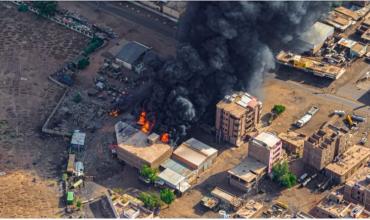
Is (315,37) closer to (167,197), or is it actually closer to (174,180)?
(174,180)

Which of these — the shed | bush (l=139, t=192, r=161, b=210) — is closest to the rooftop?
the shed

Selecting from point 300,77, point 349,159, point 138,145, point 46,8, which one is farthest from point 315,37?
point 46,8

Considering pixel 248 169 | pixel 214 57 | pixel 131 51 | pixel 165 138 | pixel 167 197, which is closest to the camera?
pixel 167 197

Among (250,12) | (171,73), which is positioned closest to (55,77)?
(171,73)

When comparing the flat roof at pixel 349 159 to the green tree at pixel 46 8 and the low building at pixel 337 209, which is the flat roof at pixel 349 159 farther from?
the green tree at pixel 46 8

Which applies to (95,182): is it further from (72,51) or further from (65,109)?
(72,51)

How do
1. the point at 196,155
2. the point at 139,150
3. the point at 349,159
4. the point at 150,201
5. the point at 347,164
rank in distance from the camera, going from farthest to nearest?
the point at 196,155 → the point at 139,150 → the point at 349,159 → the point at 347,164 → the point at 150,201

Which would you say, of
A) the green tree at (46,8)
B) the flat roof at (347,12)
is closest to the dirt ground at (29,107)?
the green tree at (46,8)
